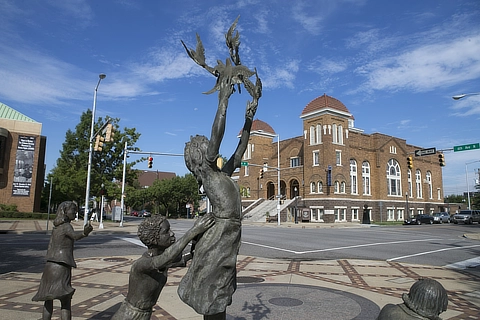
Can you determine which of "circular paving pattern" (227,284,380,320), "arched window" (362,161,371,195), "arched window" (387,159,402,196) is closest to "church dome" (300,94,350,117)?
"arched window" (362,161,371,195)

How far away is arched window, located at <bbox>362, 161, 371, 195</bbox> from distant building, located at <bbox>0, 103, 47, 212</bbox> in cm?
3850

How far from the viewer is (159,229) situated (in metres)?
2.67

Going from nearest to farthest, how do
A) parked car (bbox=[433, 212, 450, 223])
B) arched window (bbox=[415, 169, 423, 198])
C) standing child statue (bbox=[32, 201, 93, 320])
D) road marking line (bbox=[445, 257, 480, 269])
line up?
standing child statue (bbox=[32, 201, 93, 320]) → road marking line (bbox=[445, 257, 480, 269]) → parked car (bbox=[433, 212, 450, 223]) → arched window (bbox=[415, 169, 423, 198])

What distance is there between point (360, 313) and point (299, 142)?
1681 inches

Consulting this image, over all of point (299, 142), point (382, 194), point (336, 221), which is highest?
point (299, 142)

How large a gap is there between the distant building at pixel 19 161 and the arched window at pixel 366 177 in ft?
126

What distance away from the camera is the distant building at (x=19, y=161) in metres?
36.7

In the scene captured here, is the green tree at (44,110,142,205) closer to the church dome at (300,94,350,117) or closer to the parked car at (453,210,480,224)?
the church dome at (300,94,350,117)

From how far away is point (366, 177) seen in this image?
45.5 m

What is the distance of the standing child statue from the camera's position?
4.02 m

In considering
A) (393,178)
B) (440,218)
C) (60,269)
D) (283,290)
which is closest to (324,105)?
(393,178)

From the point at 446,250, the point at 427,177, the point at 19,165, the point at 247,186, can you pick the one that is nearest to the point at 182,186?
the point at 247,186

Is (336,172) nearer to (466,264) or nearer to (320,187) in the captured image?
(320,187)

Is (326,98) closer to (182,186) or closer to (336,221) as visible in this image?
(336,221)
